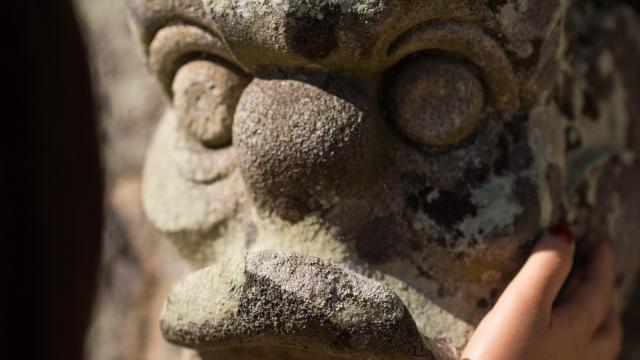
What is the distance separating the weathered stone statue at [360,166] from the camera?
2.52 feet

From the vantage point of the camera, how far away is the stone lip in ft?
2.47

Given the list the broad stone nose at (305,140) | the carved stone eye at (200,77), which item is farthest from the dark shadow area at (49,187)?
the broad stone nose at (305,140)

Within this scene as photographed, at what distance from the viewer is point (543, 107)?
2.87 ft

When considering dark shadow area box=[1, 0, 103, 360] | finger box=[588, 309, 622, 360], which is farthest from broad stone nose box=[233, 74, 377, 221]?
dark shadow area box=[1, 0, 103, 360]

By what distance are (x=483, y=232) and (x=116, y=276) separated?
0.62 m

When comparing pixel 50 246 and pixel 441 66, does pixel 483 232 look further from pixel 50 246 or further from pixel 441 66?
pixel 50 246

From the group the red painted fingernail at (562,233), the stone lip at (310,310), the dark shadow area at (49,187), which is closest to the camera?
the stone lip at (310,310)

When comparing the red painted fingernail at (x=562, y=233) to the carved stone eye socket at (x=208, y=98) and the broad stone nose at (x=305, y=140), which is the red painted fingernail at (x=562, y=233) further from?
the carved stone eye socket at (x=208, y=98)

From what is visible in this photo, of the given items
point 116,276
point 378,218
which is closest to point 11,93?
point 116,276

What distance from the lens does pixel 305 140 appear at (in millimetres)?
800

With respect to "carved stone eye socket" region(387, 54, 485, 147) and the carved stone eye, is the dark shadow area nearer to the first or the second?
the carved stone eye

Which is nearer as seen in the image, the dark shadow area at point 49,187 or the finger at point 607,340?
the finger at point 607,340

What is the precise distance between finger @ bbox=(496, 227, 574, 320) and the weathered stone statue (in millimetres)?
16

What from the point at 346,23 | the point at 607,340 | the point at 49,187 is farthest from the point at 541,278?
the point at 49,187
